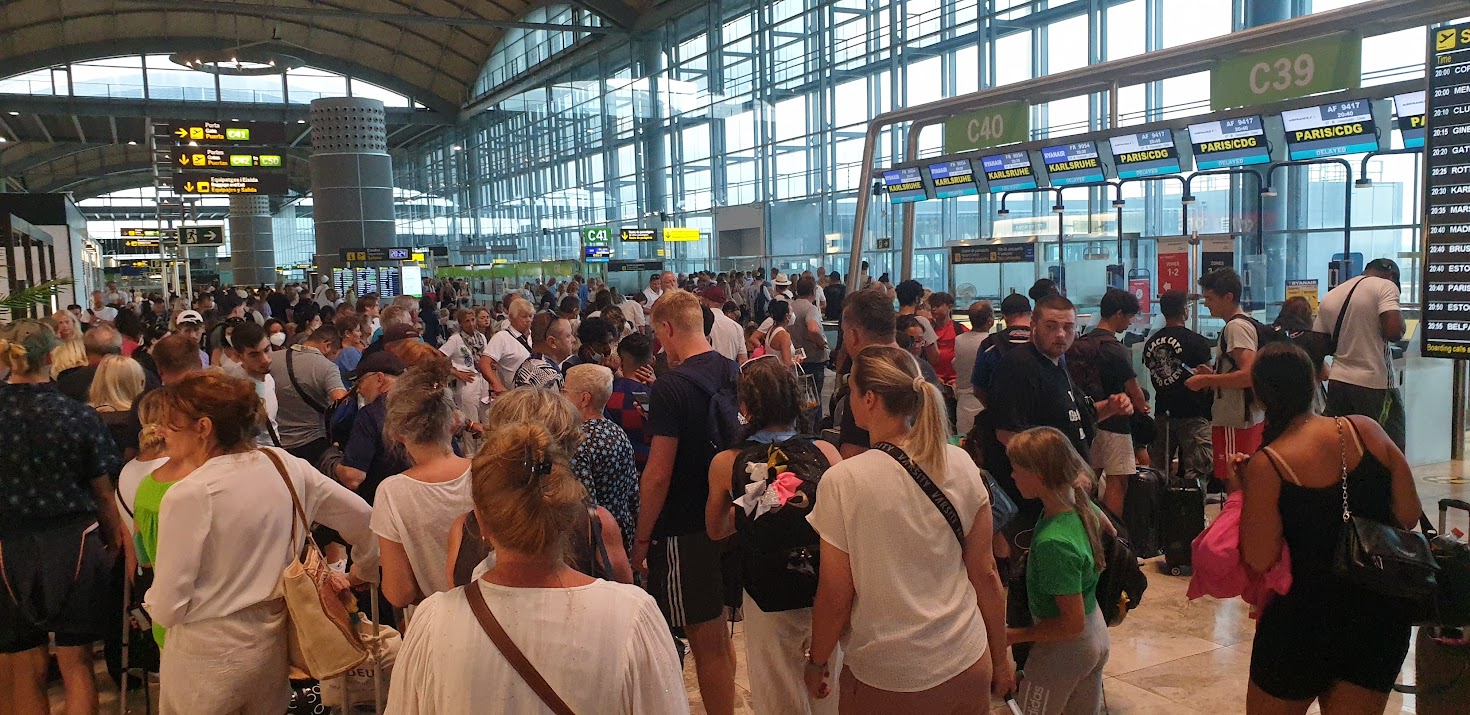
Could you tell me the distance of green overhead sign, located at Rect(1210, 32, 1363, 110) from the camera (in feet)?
25.6

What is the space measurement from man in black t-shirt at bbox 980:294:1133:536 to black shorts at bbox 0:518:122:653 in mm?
3603

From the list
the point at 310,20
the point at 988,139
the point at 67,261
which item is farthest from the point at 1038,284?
the point at 310,20

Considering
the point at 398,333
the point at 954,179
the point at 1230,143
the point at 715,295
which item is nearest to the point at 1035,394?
the point at 398,333

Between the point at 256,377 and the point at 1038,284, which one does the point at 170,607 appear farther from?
the point at 1038,284

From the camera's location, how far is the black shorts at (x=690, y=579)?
380cm

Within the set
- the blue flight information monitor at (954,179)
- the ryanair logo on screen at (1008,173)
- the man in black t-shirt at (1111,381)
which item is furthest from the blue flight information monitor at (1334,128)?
the man in black t-shirt at (1111,381)

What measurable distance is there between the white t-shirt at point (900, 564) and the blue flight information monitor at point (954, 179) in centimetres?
1210

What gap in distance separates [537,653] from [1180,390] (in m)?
5.90

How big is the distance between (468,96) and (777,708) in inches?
1656

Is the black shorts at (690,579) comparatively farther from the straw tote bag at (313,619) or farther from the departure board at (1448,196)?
the departure board at (1448,196)

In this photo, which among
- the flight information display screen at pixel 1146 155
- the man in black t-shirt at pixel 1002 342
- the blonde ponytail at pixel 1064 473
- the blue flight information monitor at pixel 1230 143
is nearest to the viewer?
the blonde ponytail at pixel 1064 473

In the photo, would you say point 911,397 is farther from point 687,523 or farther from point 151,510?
point 151,510

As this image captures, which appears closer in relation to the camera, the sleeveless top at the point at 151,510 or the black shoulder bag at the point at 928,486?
the black shoulder bag at the point at 928,486

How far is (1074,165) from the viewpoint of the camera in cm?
1285
